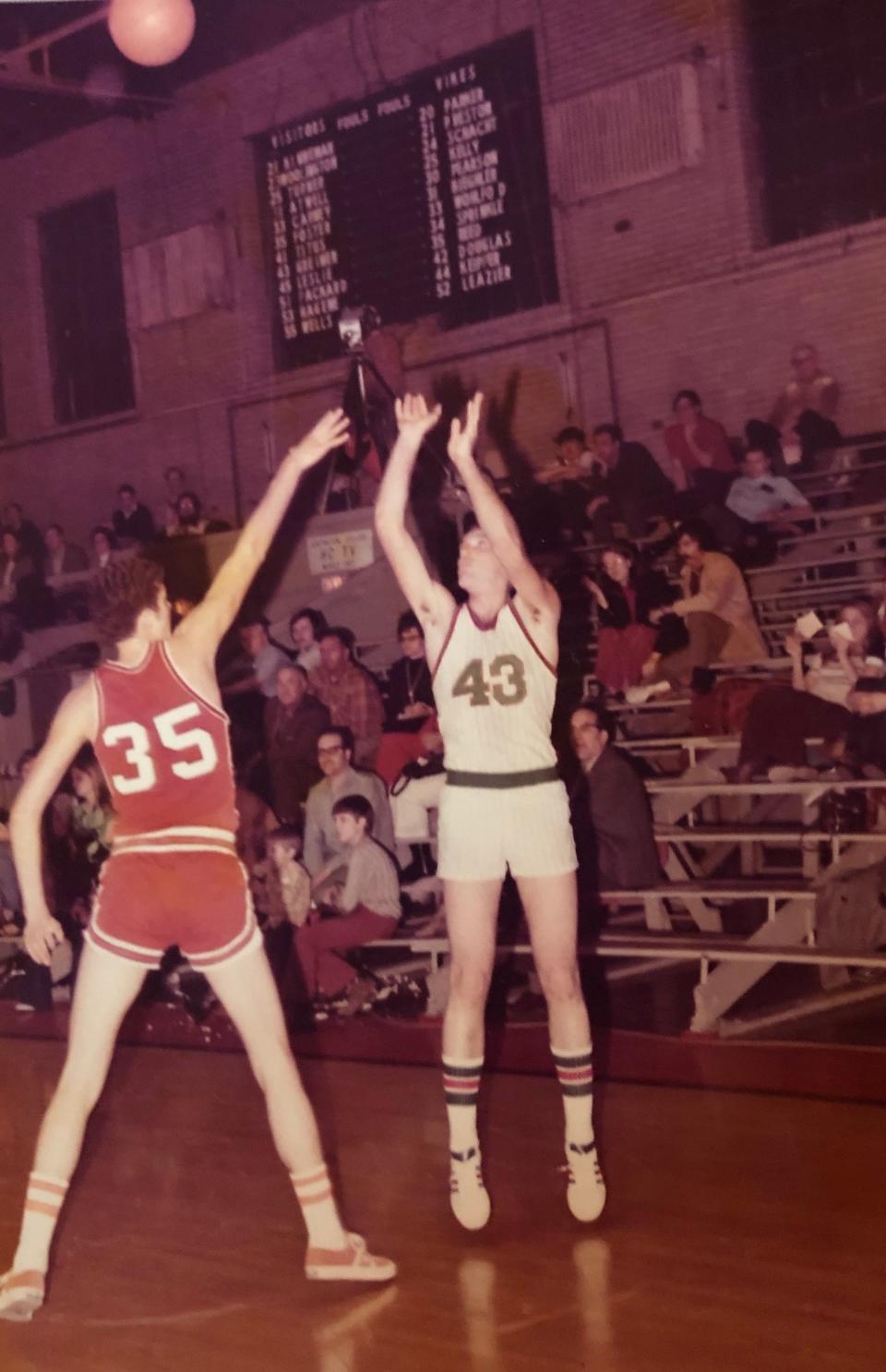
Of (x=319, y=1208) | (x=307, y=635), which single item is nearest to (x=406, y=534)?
(x=319, y=1208)

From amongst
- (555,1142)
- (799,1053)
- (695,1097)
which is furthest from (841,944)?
(555,1142)

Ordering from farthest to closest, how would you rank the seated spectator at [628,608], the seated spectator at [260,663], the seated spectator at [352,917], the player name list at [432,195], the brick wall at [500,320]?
the player name list at [432,195] < the brick wall at [500,320] < the seated spectator at [260,663] < the seated spectator at [628,608] < the seated spectator at [352,917]

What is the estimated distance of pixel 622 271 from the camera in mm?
10211

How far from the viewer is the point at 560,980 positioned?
384cm

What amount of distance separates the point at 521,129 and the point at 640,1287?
8690 millimetres

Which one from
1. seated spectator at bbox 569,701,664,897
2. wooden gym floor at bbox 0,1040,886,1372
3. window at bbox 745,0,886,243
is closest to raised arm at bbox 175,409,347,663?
wooden gym floor at bbox 0,1040,886,1372

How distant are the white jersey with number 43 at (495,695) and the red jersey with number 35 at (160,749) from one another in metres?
0.68

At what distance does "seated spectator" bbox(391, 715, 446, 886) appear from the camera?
23.9ft

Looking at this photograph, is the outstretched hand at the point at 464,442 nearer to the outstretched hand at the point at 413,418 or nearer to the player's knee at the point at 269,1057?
the outstretched hand at the point at 413,418

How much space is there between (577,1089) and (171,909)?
1.24 meters

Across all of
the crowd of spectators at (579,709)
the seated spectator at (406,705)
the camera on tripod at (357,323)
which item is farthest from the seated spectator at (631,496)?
the camera on tripod at (357,323)

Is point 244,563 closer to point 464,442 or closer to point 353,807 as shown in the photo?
point 464,442

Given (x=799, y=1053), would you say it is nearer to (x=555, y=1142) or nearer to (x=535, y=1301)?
(x=555, y=1142)

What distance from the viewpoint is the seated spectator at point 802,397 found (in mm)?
9180
